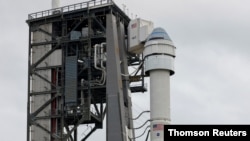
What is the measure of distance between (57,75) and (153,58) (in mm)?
16797

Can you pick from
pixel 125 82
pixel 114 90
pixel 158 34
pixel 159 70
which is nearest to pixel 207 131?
pixel 159 70

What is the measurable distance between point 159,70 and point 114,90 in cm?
737

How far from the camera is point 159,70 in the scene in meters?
93.5

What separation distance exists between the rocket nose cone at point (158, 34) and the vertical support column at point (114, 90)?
6.07 metres

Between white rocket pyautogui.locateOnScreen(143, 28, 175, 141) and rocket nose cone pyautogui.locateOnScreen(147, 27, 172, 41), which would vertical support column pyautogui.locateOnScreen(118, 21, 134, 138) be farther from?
rocket nose cone pyautogui.locateOnScreen(147, 27, 172, 41)

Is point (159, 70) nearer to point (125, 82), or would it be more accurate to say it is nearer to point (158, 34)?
point (158, 34)

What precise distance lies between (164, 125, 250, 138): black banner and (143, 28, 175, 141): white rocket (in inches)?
2044

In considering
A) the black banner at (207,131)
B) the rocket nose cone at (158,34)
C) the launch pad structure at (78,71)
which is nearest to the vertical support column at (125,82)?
the launch pad structure at (78,71)

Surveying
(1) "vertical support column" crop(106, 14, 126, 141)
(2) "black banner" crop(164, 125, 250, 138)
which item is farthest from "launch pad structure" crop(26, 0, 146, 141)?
(2) "black banner" crop(164, 125, 250, 138)

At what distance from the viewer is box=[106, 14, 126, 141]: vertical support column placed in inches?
3728

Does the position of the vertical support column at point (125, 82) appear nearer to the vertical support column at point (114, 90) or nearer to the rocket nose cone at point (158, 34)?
the vertical support column at point (114, 90)

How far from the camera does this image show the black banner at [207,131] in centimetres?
3841

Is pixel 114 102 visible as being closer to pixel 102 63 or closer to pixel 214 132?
pixel 102 63

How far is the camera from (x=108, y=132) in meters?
95.0
